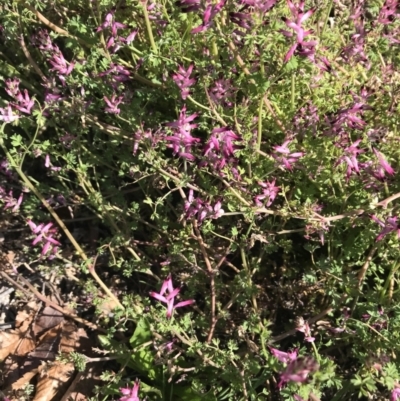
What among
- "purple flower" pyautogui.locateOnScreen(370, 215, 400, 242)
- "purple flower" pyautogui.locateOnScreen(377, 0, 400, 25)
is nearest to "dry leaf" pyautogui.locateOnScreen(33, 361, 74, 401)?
"purple flower" pyautogui.locateOnScreen(370, 215, 400, 242)

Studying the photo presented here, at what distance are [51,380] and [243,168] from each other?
1.86 m

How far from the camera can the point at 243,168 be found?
2.82 meters

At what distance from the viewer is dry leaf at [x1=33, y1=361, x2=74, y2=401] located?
3.23 m

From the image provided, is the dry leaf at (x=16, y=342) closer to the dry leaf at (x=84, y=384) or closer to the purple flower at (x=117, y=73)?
the dry leaf at (x=84, y=384)

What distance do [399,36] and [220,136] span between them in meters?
1.02

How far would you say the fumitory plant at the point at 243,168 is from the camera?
2307 millimetres

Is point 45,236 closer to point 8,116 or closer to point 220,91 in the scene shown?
point 8,116

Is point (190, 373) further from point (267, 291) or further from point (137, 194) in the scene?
point (137, 194)

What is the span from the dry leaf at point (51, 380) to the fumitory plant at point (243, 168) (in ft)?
1.34

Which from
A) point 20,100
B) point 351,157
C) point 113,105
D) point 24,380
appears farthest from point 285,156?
point 24,380

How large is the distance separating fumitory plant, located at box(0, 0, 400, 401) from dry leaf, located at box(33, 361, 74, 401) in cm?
41

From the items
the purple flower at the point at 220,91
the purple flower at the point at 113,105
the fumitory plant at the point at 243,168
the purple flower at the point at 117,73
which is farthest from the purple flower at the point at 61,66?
the purple flower at the point at 220,91

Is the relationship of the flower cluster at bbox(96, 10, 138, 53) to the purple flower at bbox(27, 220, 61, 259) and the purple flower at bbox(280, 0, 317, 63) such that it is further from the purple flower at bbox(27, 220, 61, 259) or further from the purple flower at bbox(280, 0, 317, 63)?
the purple flower at bbox(27, 220, 61, 259)

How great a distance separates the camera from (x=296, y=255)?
330cm
